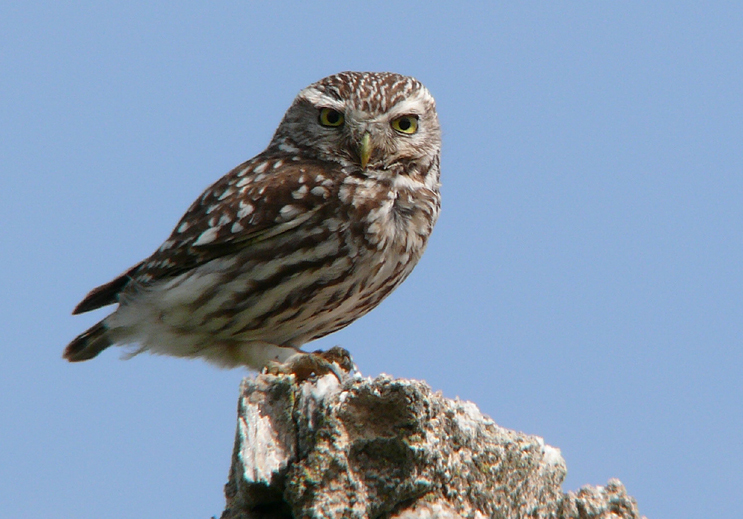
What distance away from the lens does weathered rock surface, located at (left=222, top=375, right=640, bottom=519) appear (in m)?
2.63

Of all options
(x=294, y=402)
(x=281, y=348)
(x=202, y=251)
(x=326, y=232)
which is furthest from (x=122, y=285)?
(x=294, y=402)

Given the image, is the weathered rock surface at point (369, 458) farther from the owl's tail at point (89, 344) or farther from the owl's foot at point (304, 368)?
the owl's tail at point (89, 344)

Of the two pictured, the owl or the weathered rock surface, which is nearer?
the weathered rock surface

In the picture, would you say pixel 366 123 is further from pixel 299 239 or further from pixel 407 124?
pixel 299 239

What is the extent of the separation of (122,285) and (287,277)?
1.36m

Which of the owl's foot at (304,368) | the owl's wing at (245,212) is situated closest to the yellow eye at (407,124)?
the owl's wing at (245,212)

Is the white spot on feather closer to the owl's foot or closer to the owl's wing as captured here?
the owl's wing

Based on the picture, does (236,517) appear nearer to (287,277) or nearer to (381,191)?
(287,277)

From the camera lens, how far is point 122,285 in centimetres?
528

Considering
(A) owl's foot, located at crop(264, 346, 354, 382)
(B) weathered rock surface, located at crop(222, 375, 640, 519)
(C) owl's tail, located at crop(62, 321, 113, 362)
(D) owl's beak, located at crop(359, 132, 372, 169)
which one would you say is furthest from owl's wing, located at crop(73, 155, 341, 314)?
(B) weathered rock surface, located at crop(222, 375, 640, 519)

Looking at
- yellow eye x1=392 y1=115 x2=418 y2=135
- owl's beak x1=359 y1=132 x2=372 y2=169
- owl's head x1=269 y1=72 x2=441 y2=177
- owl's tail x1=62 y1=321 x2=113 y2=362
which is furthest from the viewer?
owl's tail x1=62 y1=321 x2=113 y2=362

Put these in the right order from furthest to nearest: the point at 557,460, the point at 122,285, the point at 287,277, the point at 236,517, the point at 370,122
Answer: the point at 122,285 < the point at 370,122 < the point at 287,277 < the point at 557,460 < the point at 236,517

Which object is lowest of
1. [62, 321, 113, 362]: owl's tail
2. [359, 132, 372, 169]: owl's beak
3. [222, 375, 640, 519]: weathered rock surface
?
[222, 375, 640, 519]: weathered rock surface

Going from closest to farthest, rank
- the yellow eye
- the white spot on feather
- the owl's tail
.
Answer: the white spot on feather < the yellow eye < the owl's tail
